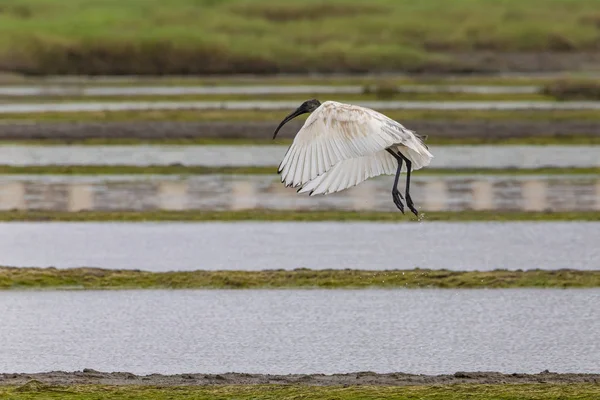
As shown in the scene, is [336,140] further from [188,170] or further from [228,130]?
[228,130]

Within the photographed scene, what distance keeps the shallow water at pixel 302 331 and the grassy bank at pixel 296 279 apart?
0.71ft

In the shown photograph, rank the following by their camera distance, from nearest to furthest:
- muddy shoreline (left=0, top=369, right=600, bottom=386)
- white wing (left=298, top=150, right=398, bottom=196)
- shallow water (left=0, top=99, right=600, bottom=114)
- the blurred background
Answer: muddy shoreline (left=0, top=369, right=600, bottom=386)
white wing (left=298, top=150, right=398, bottom=196)
the blurred background
shallow water (left=0, top=99, right=600, bottom=114)

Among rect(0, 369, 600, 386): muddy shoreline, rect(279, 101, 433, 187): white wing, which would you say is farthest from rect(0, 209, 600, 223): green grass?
rect(0, 369, 600, 386): muddy shoreline

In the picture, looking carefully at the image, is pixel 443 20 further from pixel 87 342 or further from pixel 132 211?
pixel 87 342

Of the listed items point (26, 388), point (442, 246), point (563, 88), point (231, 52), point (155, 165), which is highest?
point (231, 52)

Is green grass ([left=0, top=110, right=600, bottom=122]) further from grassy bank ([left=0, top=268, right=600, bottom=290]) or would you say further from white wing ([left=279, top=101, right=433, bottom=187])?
white wing ([left=279, top=101, right=433, bottom=187])

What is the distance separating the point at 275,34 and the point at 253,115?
1052 inches

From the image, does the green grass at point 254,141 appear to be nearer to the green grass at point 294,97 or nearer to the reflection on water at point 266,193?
the reflection on water at point 266,193

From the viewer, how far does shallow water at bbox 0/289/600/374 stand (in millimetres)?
9484

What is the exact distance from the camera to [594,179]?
67.2ft

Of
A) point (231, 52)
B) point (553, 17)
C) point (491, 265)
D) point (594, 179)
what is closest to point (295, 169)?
point (491, 265)

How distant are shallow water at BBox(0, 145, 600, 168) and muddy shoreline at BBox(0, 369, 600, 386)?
44.3ft

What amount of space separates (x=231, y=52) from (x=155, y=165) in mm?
29280

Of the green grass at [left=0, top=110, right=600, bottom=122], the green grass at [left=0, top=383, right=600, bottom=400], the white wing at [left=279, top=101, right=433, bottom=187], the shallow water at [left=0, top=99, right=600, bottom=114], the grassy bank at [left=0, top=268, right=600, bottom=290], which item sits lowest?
the green grass at [left=0, top=383, right=600, bottom=400]
